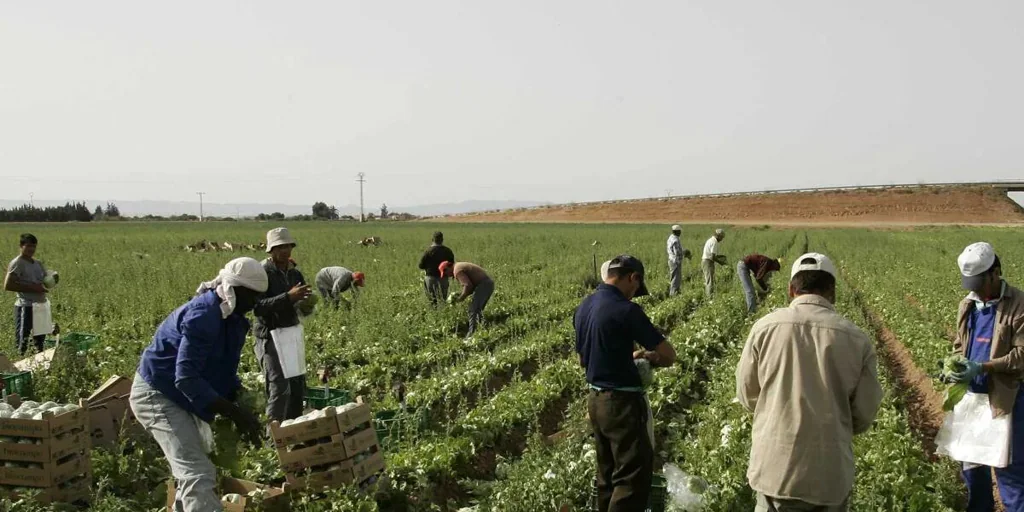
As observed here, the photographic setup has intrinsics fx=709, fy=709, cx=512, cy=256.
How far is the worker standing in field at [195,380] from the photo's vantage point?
3920mm

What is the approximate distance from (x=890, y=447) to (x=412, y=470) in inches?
147

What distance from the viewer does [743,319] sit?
1195 centimetres

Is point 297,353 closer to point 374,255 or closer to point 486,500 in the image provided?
point 486,500

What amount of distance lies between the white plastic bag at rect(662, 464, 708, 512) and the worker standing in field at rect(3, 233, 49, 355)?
25.1 feet

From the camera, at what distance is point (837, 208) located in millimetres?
79125

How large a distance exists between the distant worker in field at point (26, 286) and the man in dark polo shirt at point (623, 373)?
747 cm

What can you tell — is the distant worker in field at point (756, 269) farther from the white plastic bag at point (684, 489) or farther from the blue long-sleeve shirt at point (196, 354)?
the blue long-sleeve shirt at point (196, 354)

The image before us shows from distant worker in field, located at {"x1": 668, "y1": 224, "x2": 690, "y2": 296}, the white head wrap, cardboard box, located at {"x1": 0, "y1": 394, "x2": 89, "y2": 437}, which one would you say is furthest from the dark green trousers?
distant worker in field, located at {"x1": 668, "y1": 224, "x2": 690, "y2": 296}

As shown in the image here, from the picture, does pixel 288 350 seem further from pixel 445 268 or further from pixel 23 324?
pixel 445 268

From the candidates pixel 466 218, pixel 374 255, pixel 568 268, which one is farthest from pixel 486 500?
pixel 466 218

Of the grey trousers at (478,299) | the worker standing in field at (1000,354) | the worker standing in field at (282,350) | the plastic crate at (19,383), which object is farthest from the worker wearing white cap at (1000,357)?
the grey trousers at (478,299)

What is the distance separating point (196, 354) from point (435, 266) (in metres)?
8.16

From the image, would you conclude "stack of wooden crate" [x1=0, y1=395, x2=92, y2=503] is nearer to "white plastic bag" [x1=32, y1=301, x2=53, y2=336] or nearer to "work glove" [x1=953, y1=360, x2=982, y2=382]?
"white plastic bag" [x1=32, y1=301, x2=53, y2=336]

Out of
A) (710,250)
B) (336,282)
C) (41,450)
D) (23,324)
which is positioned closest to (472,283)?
(336,282)
